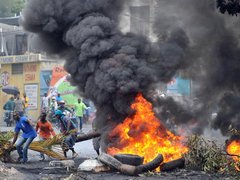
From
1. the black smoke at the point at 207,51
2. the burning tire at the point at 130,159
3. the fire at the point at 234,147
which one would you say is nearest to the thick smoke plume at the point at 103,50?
the black smoke at the point at 207,51

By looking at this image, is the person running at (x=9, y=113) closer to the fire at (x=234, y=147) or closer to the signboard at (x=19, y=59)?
the signboard at (x=19, y=59)

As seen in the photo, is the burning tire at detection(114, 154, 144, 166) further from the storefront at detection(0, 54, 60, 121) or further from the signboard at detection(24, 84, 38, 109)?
the signboard at detection(24, 84, 38, 109)

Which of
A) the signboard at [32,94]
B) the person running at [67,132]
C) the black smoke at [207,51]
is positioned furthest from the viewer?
the signboard at [32,94]

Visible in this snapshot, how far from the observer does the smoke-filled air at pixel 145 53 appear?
1315 centimetres

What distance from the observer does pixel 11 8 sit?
45344 mm

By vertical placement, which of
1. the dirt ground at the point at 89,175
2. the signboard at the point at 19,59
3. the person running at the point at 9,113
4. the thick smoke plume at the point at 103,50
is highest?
the thick smoke plume at the point at 103,50

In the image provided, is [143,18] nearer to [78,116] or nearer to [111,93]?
[111,93]

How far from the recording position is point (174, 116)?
1421 cm

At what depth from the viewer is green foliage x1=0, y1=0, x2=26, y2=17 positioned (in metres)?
44.5

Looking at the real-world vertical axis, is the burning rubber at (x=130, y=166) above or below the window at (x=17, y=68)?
below

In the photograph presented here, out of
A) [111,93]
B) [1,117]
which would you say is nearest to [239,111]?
[111,93]

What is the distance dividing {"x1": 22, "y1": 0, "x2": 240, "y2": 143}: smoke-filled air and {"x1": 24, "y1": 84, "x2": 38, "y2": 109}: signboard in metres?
21.0

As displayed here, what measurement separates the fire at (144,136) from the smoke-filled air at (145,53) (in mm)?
263

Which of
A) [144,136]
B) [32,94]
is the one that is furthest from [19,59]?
[144,136]
